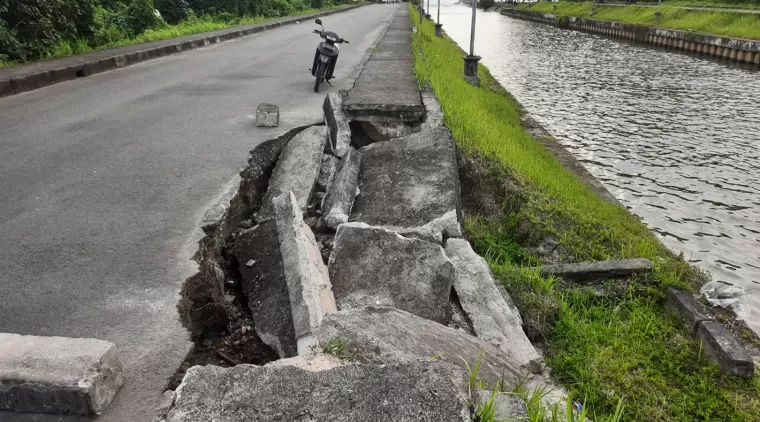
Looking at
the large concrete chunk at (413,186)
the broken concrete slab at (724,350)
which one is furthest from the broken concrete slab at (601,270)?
the large concrete chunk at (413,186)

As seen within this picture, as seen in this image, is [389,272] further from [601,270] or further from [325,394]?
[601,270]

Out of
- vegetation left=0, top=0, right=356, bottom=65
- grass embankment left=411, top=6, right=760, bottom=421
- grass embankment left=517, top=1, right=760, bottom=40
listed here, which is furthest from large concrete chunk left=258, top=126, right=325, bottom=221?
grass embankment left=517, top=1, right=760, bottom=40

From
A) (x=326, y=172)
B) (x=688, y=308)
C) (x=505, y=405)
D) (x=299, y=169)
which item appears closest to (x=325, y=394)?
(x=505, y=405)

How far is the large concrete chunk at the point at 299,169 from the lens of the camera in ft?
14.6

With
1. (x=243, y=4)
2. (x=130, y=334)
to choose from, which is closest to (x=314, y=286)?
(x=130, y=334)

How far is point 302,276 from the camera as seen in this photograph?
2895mm

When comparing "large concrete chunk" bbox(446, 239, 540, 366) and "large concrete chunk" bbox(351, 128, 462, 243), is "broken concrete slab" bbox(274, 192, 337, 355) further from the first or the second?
"large concrete chunk" bbox(446, 239, 540, 366)

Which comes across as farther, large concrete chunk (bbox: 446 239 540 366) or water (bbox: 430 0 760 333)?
water (bbox: 430 0 760 333)

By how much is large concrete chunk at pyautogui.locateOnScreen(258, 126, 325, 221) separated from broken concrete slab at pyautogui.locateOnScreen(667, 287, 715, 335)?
2884 millimetres

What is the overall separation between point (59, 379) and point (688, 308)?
3.73m

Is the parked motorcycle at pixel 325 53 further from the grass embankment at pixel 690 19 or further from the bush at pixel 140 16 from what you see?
the grass embankment at pixel 690 19

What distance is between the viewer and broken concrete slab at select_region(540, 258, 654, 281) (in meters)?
4.09

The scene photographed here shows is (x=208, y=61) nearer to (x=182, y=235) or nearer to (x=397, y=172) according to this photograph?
(x=397, y=172)

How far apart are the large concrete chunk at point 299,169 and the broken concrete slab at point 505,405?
249cm
